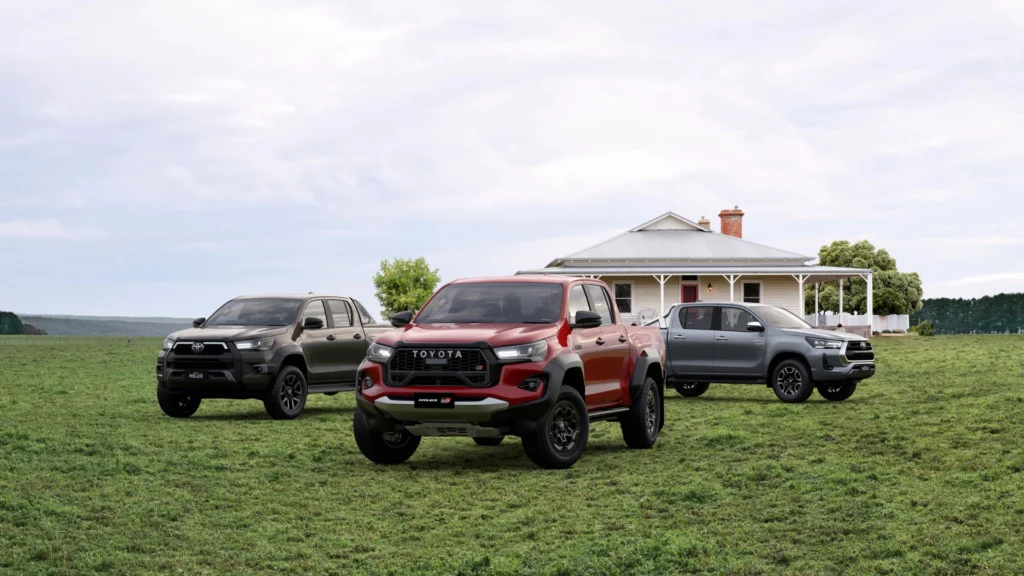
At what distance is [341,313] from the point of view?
18578mm

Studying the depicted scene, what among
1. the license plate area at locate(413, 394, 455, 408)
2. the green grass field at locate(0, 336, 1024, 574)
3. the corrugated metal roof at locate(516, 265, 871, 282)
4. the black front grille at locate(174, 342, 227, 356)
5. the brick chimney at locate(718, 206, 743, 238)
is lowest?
the green grass field at locate(0, 336, 1024, 574)

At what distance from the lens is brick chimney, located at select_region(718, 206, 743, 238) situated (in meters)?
60.8

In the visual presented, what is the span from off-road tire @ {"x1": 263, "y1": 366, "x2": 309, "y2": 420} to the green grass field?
0.24 meters

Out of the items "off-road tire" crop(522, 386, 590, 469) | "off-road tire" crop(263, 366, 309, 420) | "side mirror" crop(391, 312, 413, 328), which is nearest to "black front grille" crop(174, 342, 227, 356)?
"off-road tire" crop(263, 366, 309, 420)

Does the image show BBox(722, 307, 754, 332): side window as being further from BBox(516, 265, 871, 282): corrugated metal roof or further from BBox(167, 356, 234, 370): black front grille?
BBox(516, 265, 871, 282): corrugated metal roof

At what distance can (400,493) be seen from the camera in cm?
991

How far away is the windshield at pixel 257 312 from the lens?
17.4 m

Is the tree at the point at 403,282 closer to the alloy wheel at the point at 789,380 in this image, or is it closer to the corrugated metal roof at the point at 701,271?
the corrugated metal roof at the point at 701,271

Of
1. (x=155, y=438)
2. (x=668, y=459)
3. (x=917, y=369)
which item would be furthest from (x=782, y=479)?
(x=917, y=369)

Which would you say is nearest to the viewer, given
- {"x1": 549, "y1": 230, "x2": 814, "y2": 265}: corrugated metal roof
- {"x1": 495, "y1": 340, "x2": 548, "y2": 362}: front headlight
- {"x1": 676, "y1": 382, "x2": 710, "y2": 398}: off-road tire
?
{"x1": 495, "y1": 340, "x2": 548, "y2": 362}: front headlight

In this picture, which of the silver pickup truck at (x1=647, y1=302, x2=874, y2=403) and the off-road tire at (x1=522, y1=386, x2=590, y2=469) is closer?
the off-road tire at (x1=522, y1=386, x2=590, y2=469)

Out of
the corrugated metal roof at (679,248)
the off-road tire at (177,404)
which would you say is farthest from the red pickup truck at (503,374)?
the corrugated metal roof at (679,248)

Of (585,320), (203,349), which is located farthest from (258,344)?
(585,320)

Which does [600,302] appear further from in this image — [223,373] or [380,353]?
[223,373]
